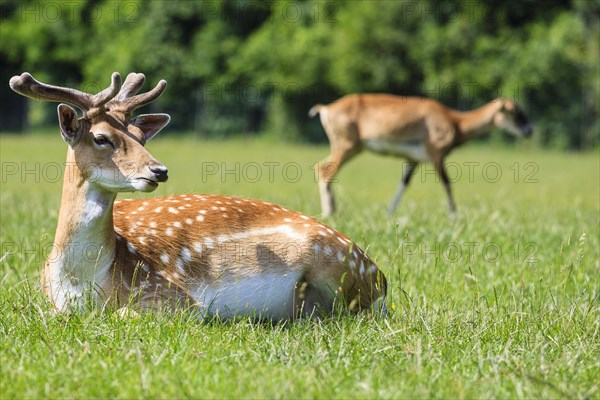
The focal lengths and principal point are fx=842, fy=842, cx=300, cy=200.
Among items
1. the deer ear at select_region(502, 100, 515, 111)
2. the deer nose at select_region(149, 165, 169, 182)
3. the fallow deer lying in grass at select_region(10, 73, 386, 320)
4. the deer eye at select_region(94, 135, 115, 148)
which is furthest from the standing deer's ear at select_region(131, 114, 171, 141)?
the deer ear at select_region(502, 100, 515, 111)

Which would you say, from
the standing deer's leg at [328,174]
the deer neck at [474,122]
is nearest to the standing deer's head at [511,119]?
the deer neck at [474,122]

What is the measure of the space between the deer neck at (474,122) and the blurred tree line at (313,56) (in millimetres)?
20421

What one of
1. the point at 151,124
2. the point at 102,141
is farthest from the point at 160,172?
the point at 151,124

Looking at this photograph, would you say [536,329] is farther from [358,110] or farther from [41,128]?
[41,128]

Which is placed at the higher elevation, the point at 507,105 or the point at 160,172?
the point at 160,172

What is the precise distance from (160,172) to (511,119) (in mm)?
9007

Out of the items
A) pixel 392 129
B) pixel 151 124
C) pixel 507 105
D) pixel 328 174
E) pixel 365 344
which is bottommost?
pixel 328 174

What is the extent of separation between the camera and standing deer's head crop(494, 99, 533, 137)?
11.6 metres

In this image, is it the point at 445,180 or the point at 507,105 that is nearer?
the point at 445,180

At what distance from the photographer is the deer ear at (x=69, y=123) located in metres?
3.82

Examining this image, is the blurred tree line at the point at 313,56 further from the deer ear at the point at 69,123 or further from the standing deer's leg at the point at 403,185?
the deer ear at the point at 69,123

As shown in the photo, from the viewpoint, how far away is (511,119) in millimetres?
11922

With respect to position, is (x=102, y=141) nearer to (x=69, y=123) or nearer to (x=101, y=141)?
(x=101, y=141)

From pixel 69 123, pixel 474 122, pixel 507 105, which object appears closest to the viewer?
pixel 69 123
